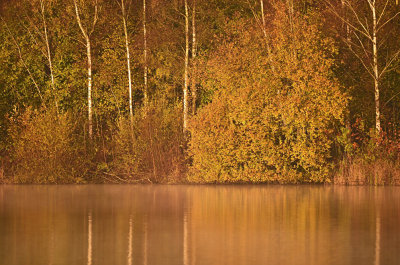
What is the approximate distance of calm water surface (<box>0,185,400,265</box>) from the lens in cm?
1228

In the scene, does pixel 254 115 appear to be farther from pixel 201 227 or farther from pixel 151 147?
pixel 201 227

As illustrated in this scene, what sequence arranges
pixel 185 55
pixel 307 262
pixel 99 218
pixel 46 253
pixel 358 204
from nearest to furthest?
pixel 307 262
pixel 46 253
pixel 99 218
pixel 358 204
pixel 185 55

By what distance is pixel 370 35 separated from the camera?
3422 cm

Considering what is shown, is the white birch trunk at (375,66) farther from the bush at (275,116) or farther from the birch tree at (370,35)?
Result: the bush at (275,116)

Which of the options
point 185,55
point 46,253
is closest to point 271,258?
point 46,253

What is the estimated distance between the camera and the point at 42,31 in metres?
42.4

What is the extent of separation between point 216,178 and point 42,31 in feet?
54.3

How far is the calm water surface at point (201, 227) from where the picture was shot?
12.3 m

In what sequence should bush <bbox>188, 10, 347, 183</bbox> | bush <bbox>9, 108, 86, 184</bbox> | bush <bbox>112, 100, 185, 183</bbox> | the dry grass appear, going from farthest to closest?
1. bush <bbox>9, 108, 86, 184</bbox>
2. bush <bbox>112, 100, 185, 183</bbox>
3. bush <bbox>188, 10, 347, 183</bbox>
4. the dry grass

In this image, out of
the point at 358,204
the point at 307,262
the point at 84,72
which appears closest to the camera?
the point at 307,262

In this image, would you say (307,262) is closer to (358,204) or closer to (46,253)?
(46,253)

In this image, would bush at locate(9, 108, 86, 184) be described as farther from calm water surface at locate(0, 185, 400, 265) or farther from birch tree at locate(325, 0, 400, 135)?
birch tree at locate(325, 0, 400, 135)

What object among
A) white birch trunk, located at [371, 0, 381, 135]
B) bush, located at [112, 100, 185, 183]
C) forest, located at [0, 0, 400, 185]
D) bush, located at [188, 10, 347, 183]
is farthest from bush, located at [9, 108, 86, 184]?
white birch trunk, located at [371, 0, 381, 135]

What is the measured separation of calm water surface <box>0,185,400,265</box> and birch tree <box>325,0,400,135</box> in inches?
314
